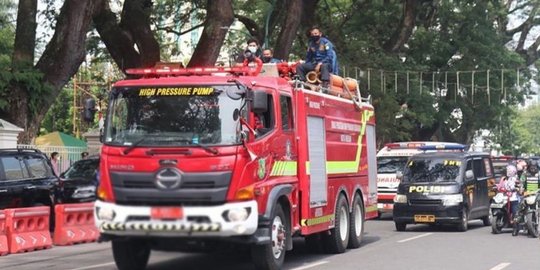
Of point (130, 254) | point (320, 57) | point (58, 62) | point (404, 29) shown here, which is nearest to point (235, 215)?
point (130, 254)

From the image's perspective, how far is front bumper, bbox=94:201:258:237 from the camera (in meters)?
9.59

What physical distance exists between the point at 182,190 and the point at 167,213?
35cm

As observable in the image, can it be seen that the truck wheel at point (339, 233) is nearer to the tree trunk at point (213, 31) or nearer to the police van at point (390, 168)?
the police van at point (390, 168)

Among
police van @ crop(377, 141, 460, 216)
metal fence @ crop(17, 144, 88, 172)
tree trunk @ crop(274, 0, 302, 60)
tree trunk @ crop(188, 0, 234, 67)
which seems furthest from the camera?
tree trunk @ crop(274, 0, 302, 60)

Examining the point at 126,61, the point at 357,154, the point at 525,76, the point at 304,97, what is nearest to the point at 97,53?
the point at 126,61

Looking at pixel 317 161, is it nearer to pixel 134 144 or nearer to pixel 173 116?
pixel 173 116

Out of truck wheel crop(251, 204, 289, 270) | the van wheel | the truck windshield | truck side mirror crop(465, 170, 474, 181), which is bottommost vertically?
the van wheel

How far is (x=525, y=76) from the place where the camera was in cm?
4512

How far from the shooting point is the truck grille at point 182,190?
9.62 metres

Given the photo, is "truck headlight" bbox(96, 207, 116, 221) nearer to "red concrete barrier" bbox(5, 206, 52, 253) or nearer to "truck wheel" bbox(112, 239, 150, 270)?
"truck wheel" bbox(112, 239, 150, 270)

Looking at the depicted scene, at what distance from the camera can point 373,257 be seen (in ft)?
42.8

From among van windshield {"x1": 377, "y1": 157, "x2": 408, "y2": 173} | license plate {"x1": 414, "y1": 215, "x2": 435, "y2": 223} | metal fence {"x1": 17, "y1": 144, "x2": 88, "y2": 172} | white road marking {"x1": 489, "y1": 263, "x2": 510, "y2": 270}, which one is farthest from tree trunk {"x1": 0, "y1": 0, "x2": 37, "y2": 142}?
white road marking {"x1": 489, "y1": 263, "x2": 510, "y2": 270}

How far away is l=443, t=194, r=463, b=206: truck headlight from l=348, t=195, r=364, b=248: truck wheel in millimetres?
3867

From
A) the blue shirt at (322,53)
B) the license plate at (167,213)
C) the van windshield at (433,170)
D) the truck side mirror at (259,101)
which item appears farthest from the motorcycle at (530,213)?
the license plate at (167,213)
